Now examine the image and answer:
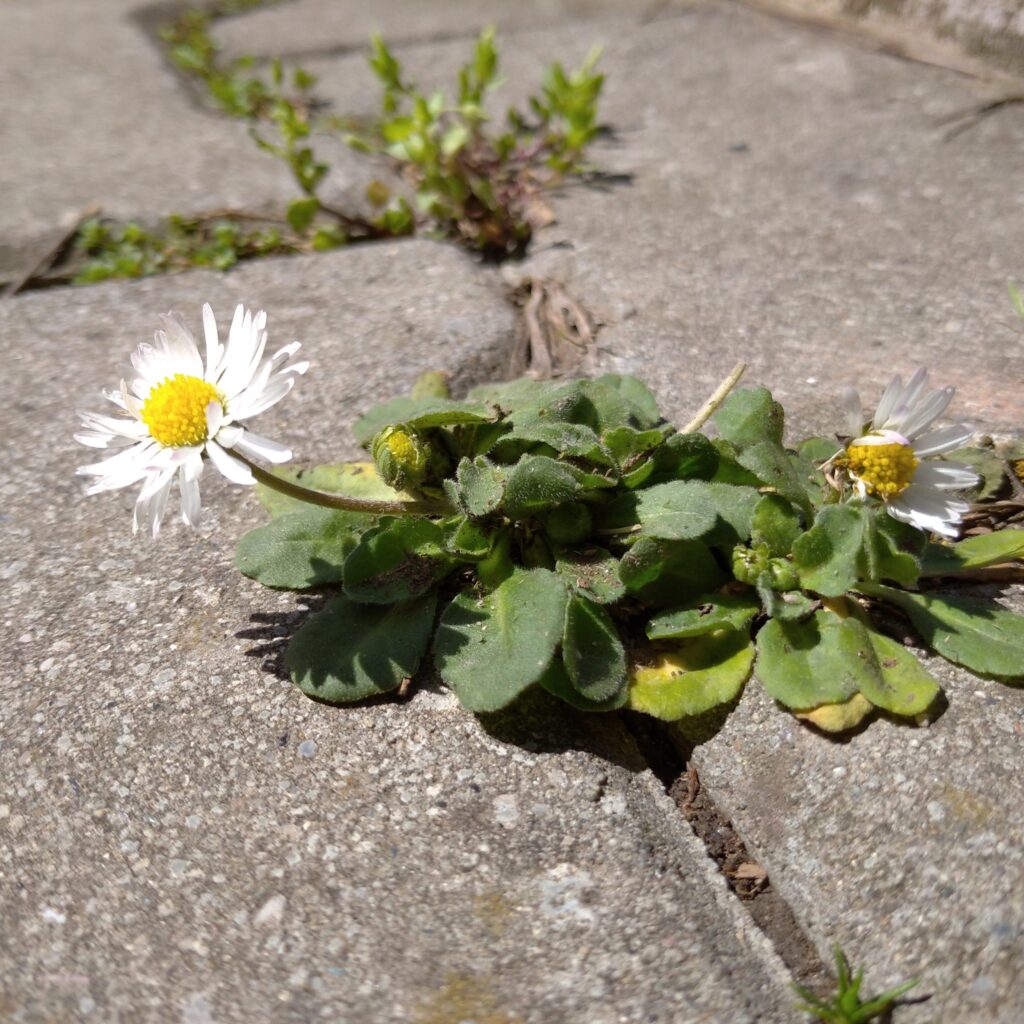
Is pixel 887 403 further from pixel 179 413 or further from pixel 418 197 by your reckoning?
pixel 418 197

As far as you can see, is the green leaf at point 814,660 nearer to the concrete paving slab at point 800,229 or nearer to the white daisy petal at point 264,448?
the concrete paving slab at point 800,229

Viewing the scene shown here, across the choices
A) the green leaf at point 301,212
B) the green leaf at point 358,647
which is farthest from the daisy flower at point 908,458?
the green leaf at point 301,212

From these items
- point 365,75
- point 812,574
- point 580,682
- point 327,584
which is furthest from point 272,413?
point 365,75

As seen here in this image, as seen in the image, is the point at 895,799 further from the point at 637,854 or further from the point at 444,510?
the point at 444,510

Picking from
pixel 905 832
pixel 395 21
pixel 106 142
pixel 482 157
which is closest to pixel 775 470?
pixel 905 832

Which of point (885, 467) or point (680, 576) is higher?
point (885, 467)

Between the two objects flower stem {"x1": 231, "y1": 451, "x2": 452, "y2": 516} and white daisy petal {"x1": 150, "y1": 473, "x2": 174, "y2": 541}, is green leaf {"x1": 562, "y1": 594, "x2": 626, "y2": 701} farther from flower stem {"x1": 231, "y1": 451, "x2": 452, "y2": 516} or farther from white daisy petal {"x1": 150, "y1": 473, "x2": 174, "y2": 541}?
white daisy petal {"x1": 150, "y1": 473, "x2": 174, "y2": 541}
